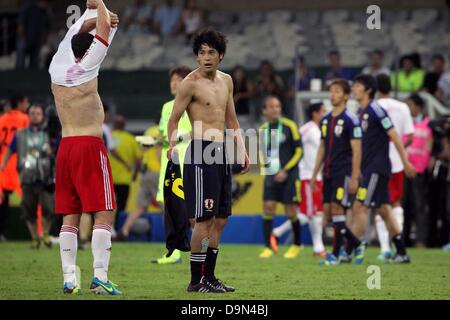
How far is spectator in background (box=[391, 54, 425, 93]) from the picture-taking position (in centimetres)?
2428

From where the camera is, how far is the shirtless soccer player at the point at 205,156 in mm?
11094

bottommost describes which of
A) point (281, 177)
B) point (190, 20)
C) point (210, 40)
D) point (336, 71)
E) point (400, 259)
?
point (400, 259)

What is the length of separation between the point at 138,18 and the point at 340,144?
15612 mm

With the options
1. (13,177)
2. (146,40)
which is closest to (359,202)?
(13,177)

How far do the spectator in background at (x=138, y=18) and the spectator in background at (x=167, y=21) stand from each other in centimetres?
30

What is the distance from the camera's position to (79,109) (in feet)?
35.5

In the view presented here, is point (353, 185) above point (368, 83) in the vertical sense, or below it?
below

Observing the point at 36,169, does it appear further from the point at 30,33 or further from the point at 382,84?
the point at 30,33

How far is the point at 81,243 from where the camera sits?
19.0 metres

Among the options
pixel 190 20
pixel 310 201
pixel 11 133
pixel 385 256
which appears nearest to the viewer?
pixel 385 256

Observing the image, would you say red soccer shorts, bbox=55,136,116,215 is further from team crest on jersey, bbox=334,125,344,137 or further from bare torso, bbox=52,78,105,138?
team crest on jersey, bbox=334,125,344,137

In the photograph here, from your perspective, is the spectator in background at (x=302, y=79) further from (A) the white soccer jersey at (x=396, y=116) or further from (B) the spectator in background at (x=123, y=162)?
(A) the white soccer jersey at (x=396, y=116)

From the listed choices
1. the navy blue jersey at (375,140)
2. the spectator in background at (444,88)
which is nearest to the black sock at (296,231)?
the navy blue jersey at (375,140)

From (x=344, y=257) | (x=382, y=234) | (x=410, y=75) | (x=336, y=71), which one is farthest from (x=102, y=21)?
(x=410, y=75)
